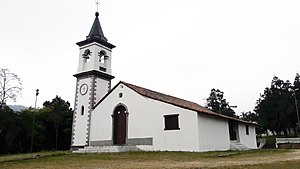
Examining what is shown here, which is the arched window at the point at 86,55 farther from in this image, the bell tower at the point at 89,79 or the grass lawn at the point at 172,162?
the grass lawn at the point at 172,162

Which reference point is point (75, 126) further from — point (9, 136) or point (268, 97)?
point (268, 97)

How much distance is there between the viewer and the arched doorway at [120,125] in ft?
82.5

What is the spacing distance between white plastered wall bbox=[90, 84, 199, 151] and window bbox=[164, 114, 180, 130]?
0.24 meters

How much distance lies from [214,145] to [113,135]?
866 centimetres

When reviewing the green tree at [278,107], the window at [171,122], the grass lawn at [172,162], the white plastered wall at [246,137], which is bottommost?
the grass lawn at [172,162]

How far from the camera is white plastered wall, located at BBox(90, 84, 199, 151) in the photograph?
2181cm

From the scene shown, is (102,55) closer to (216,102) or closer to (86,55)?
(86,55)

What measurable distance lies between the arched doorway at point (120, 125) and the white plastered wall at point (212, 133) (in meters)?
6.76

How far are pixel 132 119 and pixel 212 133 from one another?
6715 millimetres

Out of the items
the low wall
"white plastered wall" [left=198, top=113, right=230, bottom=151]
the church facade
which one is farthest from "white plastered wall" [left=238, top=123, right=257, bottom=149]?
the low wall

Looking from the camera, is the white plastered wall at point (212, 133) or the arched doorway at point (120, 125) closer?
the white plastered wall at point (212, 133)

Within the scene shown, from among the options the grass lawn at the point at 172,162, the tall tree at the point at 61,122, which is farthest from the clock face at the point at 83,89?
the grass lawn at the point at 172,162

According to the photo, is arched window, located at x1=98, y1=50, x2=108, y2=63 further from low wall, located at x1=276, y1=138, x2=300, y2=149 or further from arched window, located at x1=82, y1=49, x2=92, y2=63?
low wall, located at x1=276, y1=138, x2=300, y2=149

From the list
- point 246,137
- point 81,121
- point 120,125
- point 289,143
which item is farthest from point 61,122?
point 289,143
